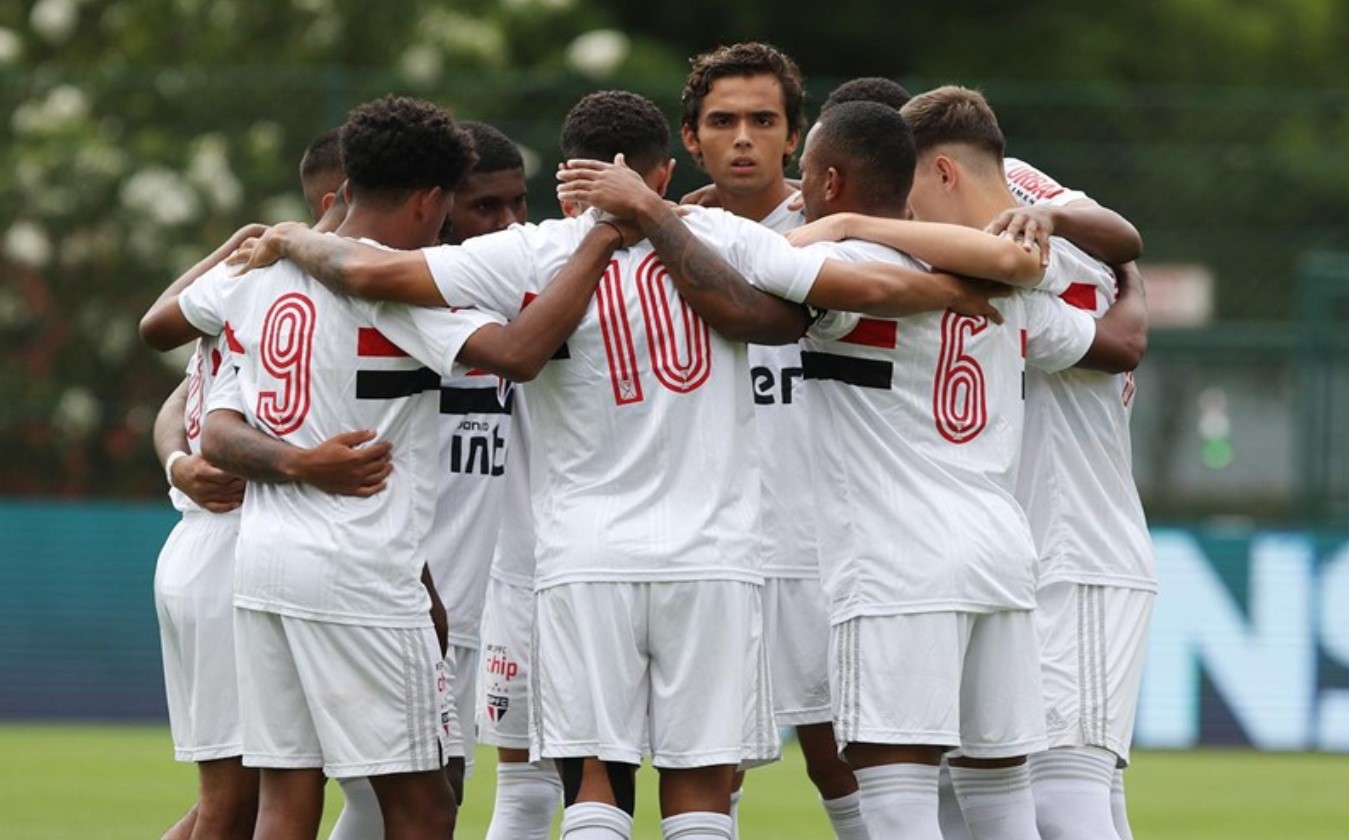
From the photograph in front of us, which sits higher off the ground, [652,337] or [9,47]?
[9,47]

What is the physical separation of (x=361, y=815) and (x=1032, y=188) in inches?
108

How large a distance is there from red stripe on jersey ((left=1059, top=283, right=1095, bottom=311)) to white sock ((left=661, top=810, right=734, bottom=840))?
1894 mm

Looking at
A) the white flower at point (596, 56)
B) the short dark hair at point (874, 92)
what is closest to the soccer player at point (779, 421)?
the short dark hair at point (874, 92)

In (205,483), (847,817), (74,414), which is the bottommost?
(847,817)

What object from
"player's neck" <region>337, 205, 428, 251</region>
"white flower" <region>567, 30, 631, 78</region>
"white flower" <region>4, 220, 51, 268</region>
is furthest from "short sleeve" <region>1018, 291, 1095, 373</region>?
"white flower" <region>567, 30, 631, 78</region>

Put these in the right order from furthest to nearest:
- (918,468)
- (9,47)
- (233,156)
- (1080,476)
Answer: (9,47)
(233,156)
(1080,476)
(918,468)

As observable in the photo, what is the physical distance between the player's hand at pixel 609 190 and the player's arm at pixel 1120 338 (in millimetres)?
1374

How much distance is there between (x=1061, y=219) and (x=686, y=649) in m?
1.67

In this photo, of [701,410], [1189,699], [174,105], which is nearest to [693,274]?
[701,410]

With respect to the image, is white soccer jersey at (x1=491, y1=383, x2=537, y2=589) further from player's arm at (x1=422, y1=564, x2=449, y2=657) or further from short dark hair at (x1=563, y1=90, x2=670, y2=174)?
short dark hair at (x1=563, y1=90, x2=670, y2=174)

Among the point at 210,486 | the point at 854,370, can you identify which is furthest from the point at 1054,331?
the point at 210,486

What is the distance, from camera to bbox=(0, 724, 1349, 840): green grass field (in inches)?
418

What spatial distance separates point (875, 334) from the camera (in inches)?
243

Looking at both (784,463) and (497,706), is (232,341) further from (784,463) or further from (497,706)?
(784,463)
